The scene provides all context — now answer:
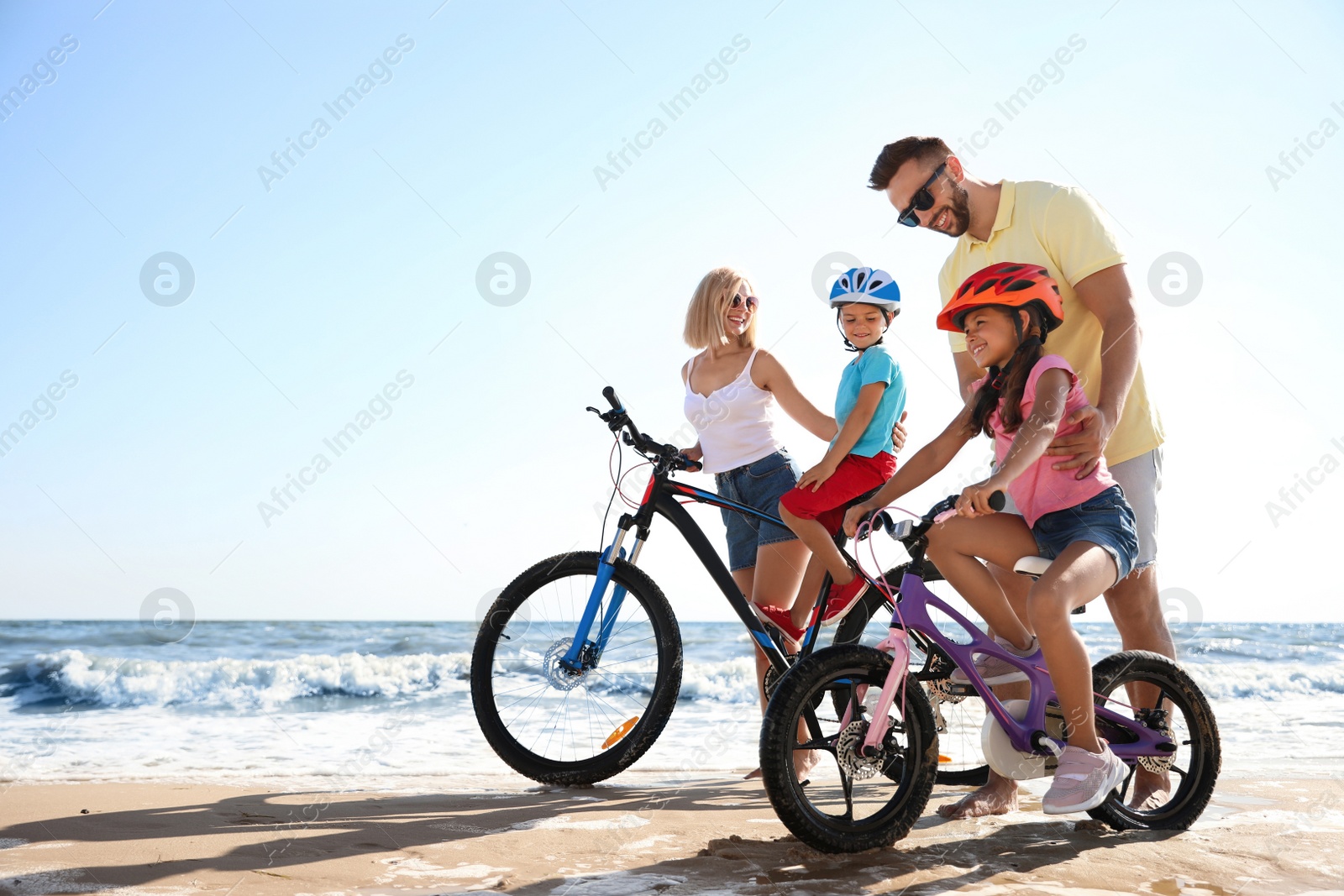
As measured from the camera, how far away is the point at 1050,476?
2580 millimetres

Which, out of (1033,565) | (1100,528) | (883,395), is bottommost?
(1033,565)

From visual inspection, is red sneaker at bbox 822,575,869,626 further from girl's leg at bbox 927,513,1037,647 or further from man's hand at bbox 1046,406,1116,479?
man's hand at bbox 1046,406,1116,479

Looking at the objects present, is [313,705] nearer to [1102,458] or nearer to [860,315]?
Result: [860,315]

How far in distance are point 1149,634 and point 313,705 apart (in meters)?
8.13

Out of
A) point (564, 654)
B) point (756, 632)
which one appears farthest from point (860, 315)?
point (564, 654)

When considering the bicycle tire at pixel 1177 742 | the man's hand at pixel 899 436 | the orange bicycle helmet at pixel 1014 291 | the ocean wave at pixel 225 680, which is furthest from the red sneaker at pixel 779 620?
the ocean wave at pixel 225 680

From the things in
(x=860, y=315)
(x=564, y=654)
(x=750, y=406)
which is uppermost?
(x=860, y=315)

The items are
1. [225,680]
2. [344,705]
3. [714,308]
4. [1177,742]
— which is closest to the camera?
[1177,742]

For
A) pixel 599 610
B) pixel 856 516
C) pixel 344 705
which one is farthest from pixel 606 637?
pixel 344 705

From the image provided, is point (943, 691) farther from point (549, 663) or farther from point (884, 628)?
point (549, 663)

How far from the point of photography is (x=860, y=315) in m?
3.31

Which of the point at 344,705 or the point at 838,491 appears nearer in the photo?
the point at 838,491

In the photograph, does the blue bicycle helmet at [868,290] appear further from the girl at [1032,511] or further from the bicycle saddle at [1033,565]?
the bicycle saddle at [1033,565]

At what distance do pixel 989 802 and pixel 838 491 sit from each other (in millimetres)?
1147
